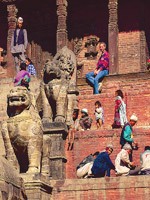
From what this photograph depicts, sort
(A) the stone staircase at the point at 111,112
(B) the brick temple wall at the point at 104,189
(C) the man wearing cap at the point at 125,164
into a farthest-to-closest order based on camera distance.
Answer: (A) the stone staircase at the point at 111,112 < (C) the man wearing cap at the point at 125,164 < (B) the brick temple wall at the point at 104,189

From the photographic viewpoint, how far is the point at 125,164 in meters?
20.4

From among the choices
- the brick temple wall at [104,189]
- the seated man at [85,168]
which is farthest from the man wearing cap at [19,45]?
the brick temple wall at [104,189]

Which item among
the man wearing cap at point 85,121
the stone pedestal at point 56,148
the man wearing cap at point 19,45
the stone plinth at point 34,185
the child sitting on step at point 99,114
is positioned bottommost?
the stone plinth at point 34,185

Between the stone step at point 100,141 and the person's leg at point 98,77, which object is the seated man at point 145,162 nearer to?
the stone step at point 100,141

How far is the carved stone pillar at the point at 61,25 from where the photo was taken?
35094mm

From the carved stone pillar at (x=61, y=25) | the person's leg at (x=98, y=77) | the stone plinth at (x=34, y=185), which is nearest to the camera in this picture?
the stone plinth at (x=34, y=185)

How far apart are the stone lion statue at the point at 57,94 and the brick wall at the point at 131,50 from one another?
12.7 metres

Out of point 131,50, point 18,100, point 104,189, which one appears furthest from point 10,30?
point 104,189

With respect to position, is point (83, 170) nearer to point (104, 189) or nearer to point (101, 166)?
point (101, 166)

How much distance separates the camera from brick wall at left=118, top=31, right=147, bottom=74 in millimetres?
36156

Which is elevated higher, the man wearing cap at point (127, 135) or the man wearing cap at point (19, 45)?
the man wearing cap at point (19, 45)

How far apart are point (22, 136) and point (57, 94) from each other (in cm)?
364

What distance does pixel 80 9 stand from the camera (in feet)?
125

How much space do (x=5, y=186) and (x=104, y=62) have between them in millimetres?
14783
